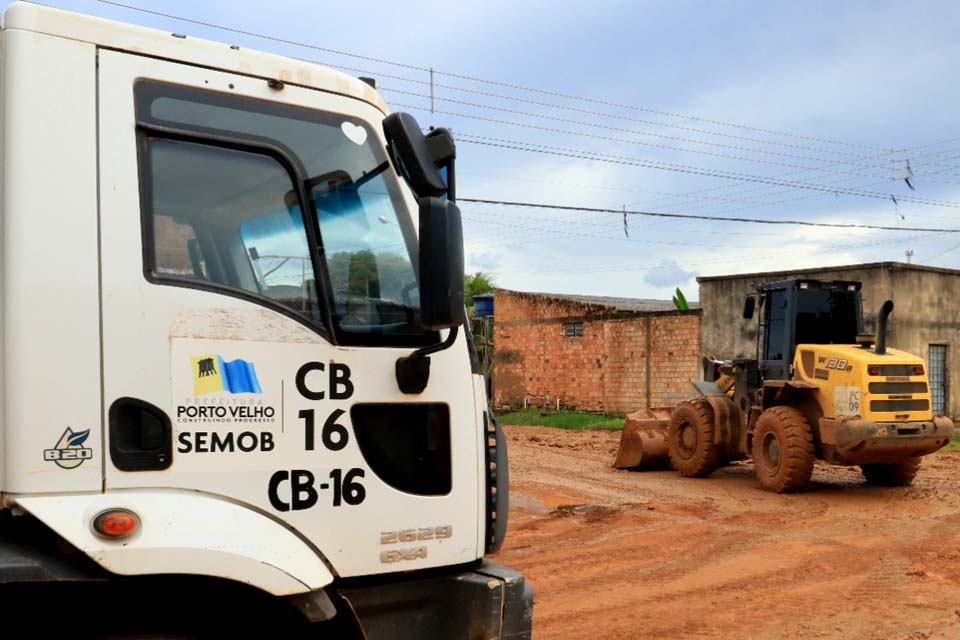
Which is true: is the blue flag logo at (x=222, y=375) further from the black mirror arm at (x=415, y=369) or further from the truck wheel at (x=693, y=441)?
the truck wheel at (x=693, y=441)

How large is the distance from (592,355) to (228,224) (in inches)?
872

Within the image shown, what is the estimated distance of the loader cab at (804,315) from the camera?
485 inches

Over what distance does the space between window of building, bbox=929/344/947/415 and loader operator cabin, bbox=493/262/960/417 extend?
0.07ft

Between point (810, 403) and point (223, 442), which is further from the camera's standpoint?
point (810, 403)

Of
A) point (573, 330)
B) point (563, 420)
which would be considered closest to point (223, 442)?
point (563, 420)

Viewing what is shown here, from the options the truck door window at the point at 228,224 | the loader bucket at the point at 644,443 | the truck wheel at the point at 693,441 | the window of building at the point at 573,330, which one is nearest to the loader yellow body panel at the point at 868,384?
the truck wheel at the point at 693,441

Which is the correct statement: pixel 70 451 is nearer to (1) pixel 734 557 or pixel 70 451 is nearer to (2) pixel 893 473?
(1) pixel 734 557

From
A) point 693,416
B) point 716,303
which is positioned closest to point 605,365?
point 716,303

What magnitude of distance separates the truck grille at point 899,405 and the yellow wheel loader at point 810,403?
12 millimetres

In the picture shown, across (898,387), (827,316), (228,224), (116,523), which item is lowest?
(898,387)

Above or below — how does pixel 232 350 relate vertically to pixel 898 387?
above

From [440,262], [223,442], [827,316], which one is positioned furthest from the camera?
[827,316]

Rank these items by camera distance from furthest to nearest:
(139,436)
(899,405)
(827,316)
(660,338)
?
(660,338)
(827,316)
(899,405)
(139,436)

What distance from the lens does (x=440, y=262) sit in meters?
3.25
